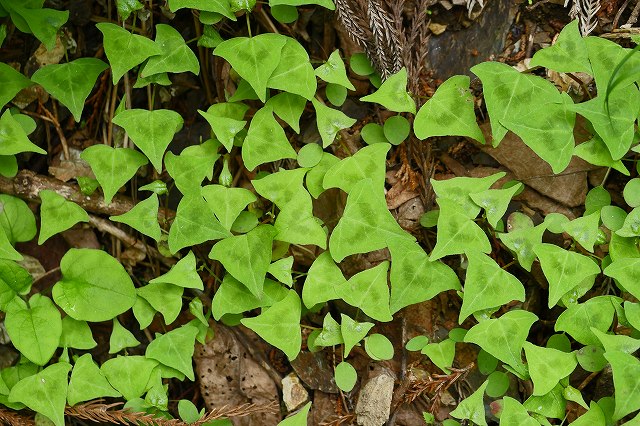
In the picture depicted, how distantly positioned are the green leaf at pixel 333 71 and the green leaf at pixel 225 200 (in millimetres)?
434

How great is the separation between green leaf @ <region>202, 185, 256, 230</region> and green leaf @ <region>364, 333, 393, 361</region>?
1.92 ft

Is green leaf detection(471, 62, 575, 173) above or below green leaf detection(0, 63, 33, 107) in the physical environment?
above

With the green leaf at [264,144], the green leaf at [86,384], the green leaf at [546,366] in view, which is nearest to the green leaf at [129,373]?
the green leaf at [86,384]

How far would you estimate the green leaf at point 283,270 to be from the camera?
2.07 m

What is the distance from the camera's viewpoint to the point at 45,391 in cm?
211

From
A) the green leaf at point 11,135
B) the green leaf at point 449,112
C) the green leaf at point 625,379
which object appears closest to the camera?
the green leaf at point 625,379

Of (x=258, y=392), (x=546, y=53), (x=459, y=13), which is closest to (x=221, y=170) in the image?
(x=258, y=392)

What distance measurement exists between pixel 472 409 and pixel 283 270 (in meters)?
0.70

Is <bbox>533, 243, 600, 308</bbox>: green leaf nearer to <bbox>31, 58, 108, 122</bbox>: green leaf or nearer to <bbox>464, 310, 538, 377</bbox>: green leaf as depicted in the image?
<bbox>464, 310, 538, 377</bbox>: green leaf

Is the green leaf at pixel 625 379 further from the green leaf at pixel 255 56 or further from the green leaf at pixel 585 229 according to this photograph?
the green leaf at pixel 255 56

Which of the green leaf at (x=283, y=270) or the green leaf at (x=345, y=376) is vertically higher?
the green leaf at (x=283, y=270)

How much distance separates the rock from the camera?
2.15 meters

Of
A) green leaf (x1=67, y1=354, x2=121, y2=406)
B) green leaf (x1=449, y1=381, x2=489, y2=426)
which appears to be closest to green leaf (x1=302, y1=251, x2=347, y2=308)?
green leaf (x1=449, y1=381, x2=489, y2=426)

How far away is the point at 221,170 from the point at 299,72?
0.45 meters
